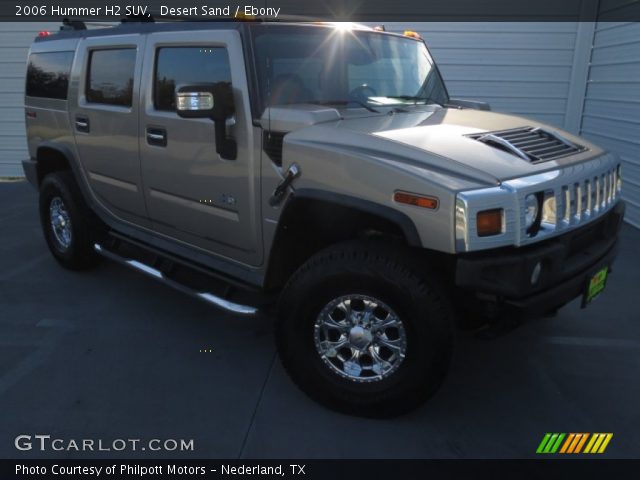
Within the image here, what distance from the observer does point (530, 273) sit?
2234 mm

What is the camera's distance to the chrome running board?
2990mm

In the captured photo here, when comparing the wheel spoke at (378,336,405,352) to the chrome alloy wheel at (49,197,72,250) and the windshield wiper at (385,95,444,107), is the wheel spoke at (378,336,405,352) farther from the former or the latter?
the chrome alloy wheel at (49,197,72,250)

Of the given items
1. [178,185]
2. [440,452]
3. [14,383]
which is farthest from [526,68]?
[14,383]

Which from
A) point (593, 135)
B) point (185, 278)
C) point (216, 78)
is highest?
point (216, 78)

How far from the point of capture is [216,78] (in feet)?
10.1

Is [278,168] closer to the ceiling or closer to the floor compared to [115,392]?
closer to the ceiling

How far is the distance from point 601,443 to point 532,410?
356 millimetres

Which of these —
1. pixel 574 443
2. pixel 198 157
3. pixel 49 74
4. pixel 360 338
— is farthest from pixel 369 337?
pixel 49 74

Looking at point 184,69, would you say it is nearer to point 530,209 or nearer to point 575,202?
point 530,209

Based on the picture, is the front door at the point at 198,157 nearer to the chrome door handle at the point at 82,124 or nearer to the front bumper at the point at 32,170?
the chrome door handle at the point at 82,124

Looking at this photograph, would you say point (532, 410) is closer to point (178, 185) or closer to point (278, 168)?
point (278, 168)

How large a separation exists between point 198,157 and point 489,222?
1.80m

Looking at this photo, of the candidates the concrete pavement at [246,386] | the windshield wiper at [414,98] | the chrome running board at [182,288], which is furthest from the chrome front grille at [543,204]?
the chrome running board at [182,288]
